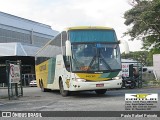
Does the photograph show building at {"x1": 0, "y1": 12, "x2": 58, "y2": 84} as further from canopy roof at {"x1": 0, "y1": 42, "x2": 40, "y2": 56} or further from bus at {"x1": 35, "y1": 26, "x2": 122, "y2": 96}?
bus at {"x1": 35, "y1": 26, "x2": 122, "y2": 96}

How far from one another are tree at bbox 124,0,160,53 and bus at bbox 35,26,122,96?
997 inches

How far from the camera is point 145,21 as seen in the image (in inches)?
1822

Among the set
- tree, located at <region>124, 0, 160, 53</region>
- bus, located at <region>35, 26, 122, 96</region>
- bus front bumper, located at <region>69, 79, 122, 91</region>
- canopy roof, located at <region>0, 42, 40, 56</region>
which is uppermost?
tree, located at <region>124, 0, 160, 53</region>

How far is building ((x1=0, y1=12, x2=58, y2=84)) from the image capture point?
53.4 meters

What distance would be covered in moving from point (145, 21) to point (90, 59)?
27863 mm

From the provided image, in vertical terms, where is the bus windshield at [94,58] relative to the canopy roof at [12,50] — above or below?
below

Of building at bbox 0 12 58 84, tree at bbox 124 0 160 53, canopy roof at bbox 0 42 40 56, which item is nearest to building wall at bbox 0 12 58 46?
building at bbox 0 12 58 84

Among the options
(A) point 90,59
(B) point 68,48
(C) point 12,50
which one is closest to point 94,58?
(A) point 90,59

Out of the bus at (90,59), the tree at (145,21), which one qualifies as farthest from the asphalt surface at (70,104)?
the tree at (145,21)

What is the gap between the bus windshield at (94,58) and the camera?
19625 millimetres

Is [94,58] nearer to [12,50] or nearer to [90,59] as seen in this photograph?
[90,59]

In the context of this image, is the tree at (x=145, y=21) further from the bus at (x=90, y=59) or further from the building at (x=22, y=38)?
the bus at (x=90, y=59)

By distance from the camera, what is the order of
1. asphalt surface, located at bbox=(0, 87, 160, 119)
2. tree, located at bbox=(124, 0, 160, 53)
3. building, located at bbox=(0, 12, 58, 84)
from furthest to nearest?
building, located at bbox=(0, 12, 58, 84)
tree, located at bbox=(124, 0, 160, 53)
asphalt surface, located at bbox=(0, 87, 160, 119)

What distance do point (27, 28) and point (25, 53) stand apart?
20709mm
